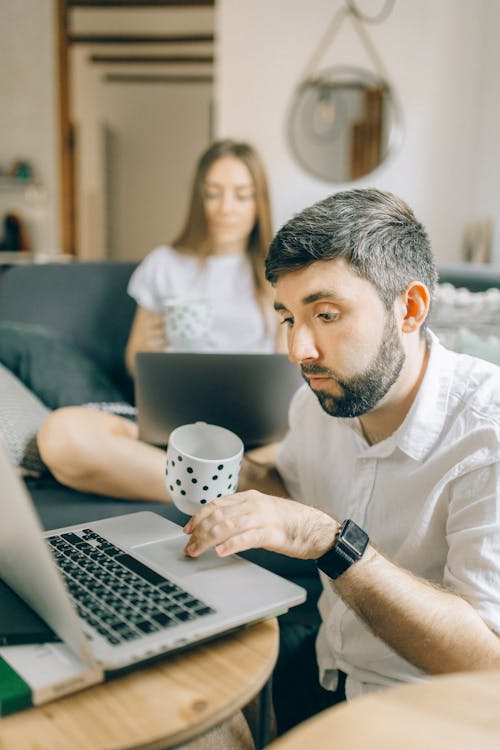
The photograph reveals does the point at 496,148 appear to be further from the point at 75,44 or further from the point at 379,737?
the point at 75,44

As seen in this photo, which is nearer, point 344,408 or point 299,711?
point 344,408

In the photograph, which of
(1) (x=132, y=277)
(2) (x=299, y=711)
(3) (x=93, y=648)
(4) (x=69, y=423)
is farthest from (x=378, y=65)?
(3) (x=93, y=648)

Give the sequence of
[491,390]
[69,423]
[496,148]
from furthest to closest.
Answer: [496,148] → [69,423] → [491,390]

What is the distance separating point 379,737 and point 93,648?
257 mm

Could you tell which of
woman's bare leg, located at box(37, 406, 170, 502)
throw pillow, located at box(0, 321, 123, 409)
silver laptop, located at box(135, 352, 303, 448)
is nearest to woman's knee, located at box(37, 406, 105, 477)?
woman's bare leg, located at box(37, 406, 170, 502)

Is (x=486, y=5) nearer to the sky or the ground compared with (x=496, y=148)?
nearer to the sky

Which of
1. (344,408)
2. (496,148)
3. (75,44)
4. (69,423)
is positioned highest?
(75,44)

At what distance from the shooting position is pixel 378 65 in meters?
2.91

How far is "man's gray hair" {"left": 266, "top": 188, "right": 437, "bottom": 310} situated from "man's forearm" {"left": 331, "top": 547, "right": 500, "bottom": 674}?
0.36 m

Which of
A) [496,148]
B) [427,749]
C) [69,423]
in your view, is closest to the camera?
[427,749]

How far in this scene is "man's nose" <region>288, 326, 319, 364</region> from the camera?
92 cm

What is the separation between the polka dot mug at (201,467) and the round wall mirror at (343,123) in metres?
2.34

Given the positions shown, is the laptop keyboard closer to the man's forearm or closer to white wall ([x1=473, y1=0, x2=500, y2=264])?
the man's forearm

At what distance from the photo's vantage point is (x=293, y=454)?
1197 mm
